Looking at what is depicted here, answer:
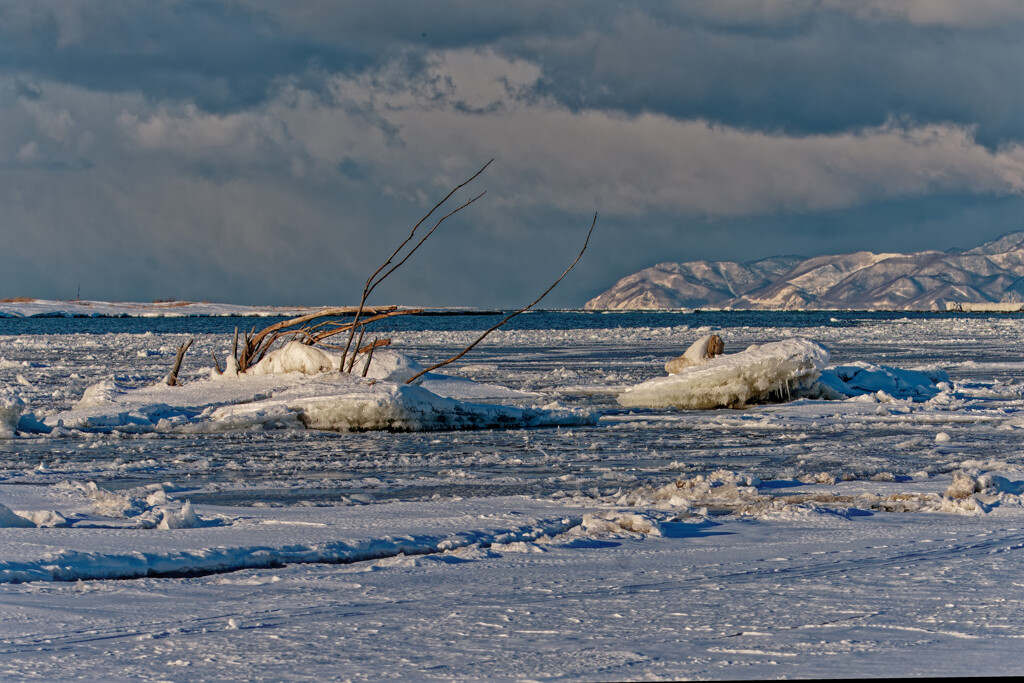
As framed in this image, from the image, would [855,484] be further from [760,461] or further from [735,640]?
[735,640]

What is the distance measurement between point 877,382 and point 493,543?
1031cm

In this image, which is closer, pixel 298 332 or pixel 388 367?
pixel 388 367

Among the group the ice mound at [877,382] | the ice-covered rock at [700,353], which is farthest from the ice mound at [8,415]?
the ice mound at [877,382]

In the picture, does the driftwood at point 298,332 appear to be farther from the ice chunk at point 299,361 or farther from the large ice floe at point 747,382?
the large ice floe at point 747,382

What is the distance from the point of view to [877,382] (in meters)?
13.8

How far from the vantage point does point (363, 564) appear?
14.5 feet

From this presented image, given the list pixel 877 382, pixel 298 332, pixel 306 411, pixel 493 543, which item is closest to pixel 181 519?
pixel 493 543

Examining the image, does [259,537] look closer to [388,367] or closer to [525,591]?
[525,591]

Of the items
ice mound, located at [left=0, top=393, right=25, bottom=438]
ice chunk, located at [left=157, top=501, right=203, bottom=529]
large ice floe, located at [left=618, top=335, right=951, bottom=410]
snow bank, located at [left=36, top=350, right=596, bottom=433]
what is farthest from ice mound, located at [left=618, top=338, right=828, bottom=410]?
ice chunk, located at [left=157, top=501, right=203, bottom=529]

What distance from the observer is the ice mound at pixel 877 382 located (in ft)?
43.5

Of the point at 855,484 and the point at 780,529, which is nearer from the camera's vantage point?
the point at 780,529

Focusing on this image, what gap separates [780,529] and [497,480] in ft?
7.54

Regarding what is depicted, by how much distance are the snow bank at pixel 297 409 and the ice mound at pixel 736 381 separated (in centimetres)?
204

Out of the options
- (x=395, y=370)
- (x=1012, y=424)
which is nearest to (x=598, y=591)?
(x=1012, y=424)
